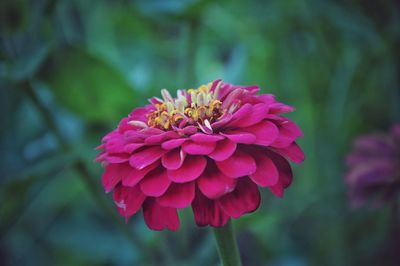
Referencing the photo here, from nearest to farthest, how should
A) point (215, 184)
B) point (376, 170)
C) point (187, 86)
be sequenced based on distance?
point (215, 184), point (376, 170), point (187, 86)

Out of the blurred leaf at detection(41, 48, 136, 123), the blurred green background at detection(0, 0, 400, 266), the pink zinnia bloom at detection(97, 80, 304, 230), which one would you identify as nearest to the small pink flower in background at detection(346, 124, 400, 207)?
the blurred green background at detection(0, 0, 400, 266)

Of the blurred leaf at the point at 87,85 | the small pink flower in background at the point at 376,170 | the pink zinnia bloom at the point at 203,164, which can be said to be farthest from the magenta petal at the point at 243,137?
the blurred leaf at the point at 87,85

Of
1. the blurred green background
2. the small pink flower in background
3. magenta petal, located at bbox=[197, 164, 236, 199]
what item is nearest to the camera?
magenta petal, located at bbox=[197, 164, 236, 199]

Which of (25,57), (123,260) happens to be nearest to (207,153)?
(25,57)

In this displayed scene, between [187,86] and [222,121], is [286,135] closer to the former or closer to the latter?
[222,121]

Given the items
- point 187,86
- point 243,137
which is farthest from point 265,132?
point 187,86

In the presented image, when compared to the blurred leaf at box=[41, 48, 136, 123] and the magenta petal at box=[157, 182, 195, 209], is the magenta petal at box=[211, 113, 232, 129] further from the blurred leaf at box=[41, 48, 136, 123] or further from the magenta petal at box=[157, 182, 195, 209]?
the blurred leaf at box=[41, 48, 136, 123]
